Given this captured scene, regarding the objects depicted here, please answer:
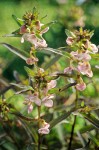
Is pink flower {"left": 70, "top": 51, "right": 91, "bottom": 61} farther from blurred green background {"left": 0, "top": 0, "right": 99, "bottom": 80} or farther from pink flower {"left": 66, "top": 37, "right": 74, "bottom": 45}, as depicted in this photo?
blurred green background {"left": 0, "top": 0, "right": 99, "bottom": 80}

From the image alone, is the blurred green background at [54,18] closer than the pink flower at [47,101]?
No

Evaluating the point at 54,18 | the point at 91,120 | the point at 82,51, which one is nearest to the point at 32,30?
the point at 82,51

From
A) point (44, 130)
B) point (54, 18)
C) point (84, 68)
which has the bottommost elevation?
point (44, 130)

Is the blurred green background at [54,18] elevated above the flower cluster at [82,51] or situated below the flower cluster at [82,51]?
above

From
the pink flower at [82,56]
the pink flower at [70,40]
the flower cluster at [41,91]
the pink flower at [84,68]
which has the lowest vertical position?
the flower cluster at [41,91]

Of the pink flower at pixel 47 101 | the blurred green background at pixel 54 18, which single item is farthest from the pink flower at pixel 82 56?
the blurred green background at pixel 54 18

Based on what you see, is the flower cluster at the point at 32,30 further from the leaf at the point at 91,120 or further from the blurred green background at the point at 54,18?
the blurred green background at the point at 54,18

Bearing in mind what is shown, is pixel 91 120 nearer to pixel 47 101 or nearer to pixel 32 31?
pixel 47 101

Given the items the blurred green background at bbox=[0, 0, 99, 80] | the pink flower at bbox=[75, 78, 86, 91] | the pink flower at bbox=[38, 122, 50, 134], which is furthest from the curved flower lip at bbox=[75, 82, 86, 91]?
the blurred green background at bbox=[0, 0, 99, 80]

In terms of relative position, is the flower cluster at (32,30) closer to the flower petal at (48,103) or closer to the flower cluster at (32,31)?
the flower cluster at (32,31)

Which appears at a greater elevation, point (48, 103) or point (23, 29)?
point (23, 29)

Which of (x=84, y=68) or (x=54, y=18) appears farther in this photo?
(x=54, y=18)

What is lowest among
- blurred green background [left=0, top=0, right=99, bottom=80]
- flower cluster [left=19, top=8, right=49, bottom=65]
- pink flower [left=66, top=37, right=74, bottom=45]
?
pink flower [left=66, top=37, right=74, bottom=45]

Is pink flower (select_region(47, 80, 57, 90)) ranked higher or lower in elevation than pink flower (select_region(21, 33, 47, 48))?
lower
